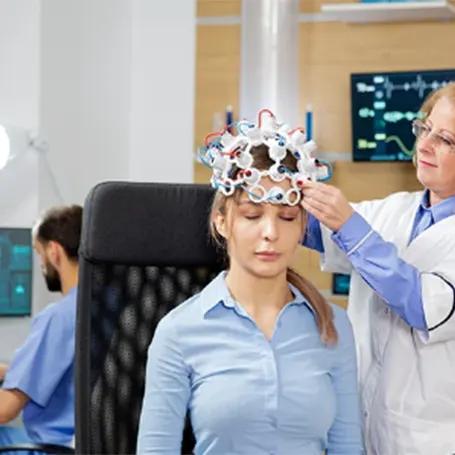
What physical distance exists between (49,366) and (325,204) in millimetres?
1102

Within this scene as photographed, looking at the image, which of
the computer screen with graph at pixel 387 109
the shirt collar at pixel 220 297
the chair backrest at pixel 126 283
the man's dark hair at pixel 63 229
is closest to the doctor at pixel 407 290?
the shirt collar at pixel 220 297

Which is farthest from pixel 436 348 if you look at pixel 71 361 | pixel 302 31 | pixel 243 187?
pixel 302 31

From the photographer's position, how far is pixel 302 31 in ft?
10.0

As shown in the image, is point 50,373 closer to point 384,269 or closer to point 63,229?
point 63,229

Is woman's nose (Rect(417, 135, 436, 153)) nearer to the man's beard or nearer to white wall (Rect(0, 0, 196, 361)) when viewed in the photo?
the man's beard

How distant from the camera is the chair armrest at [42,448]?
2273 mm

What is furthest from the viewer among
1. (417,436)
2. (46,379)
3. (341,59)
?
(341,59)

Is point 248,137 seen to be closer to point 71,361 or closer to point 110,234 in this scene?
point 110,234

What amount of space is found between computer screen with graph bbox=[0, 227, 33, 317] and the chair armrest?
2.33 feet

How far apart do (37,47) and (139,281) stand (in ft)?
4.65

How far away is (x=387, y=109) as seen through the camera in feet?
9.64

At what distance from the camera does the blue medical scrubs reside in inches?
94.8

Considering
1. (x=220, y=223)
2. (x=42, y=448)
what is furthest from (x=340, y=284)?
(x=220, y=223)

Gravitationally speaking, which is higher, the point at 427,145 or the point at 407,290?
the point at 427,145
